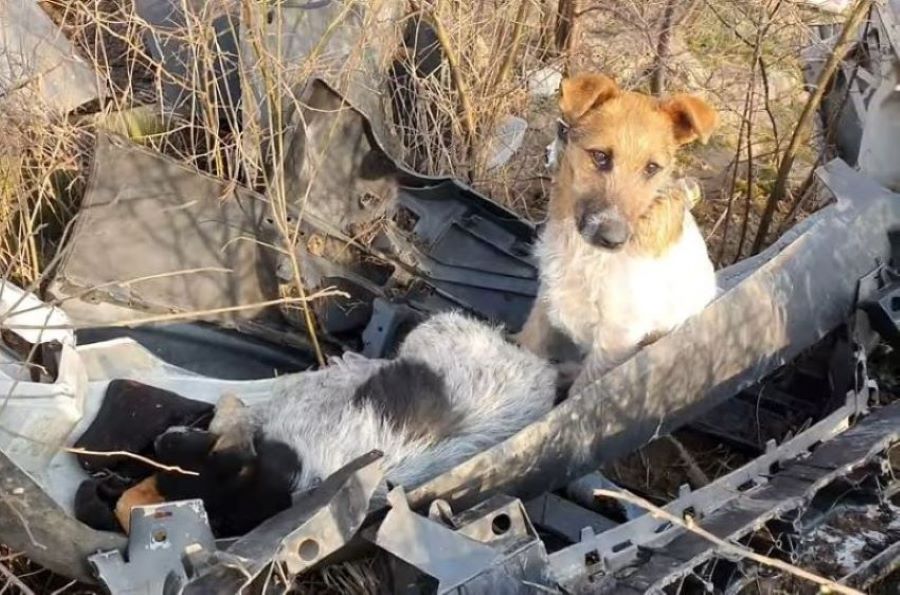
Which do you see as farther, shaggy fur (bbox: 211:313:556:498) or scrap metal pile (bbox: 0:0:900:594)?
shaggy fur (bbox: 211:313:556:498)

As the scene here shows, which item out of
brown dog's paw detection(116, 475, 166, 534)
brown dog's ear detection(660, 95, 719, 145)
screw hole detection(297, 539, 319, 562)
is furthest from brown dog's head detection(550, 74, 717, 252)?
brown dog's paw detection(116, 475, 166, 534)

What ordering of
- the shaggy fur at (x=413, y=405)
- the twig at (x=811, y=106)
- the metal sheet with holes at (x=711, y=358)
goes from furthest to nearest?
1. the twig at (x=811, y=106)
2. the shaggy fur at (x=413, y=405)
3. the metal sheet with holes at (x=711, y=358)

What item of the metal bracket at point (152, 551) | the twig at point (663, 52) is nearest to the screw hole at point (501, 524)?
the metal bracket at point (152, 551)

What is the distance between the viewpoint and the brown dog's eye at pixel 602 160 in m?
4.43

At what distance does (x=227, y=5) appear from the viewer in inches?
193

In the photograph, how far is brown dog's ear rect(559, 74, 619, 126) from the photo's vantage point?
4.44 m

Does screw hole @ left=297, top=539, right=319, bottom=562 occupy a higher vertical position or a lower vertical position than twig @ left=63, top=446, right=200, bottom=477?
higher

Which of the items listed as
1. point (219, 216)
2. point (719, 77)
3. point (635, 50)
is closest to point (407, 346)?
point (219, 216)

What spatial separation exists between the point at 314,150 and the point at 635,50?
232cm

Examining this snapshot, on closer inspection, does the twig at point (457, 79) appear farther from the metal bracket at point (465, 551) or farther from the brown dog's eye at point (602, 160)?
the metal bracket at point (465, 551)

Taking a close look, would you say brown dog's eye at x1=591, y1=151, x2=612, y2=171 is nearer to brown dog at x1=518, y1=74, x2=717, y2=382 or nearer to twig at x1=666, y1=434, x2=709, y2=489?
brown dog at x1=518, y1=74, x2=717, y2=382

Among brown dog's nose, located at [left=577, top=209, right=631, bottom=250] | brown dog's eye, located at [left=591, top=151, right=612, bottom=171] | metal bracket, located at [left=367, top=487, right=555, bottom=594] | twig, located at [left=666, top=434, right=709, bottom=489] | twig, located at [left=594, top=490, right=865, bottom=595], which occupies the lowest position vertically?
twig, located at [left=666, top=434, right=709, bottom=489]

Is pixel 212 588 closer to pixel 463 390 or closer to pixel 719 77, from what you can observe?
pixel 463 390

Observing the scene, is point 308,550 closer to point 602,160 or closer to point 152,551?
point 152,551
